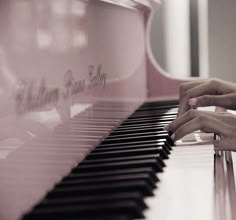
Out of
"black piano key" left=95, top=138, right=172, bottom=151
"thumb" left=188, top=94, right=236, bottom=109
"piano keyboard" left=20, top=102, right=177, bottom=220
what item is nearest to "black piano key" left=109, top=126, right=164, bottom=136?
"piano keyboard" left=20, top=102, right=177, bottom=220

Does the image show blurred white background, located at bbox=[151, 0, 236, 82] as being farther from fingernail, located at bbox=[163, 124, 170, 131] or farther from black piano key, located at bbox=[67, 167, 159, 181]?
black piano key, located at bbox=[67, 167, 159, 181]

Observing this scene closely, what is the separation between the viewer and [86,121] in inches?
39.3

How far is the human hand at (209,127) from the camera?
1075 millimetres

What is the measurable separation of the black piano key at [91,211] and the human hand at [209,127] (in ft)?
1.48

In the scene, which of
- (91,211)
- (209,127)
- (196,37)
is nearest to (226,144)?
(209,127)

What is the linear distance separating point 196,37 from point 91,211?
283 cm

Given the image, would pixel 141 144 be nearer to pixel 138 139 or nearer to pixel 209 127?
pixel 138 139

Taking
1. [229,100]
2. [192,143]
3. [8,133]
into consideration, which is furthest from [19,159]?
[229,100]

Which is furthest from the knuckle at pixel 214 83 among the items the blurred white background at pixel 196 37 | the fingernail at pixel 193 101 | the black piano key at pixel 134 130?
the blurred white background at pixel 196 37

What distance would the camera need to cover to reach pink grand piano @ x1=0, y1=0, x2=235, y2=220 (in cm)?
64

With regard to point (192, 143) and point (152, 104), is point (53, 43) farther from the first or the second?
point (152, 104)

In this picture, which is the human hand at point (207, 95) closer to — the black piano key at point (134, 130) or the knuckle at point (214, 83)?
the knuckle at point (214, 83)

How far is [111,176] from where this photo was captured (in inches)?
31.3

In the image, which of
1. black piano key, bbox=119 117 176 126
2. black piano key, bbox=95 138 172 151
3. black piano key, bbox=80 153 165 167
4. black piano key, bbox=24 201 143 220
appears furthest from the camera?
black piano key, bbox=119 117 176 126
